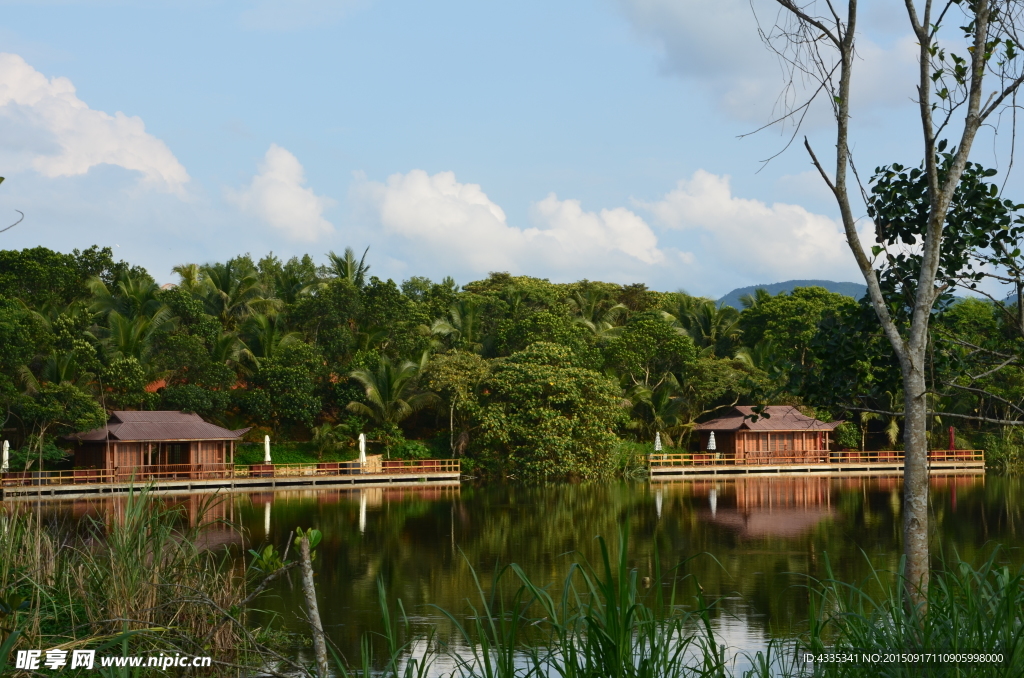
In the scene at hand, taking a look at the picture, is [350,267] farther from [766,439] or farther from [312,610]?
[312,610]

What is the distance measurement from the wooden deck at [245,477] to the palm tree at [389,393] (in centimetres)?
183

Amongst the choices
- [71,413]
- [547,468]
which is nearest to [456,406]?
[547,468]

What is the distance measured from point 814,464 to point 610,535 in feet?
63.9

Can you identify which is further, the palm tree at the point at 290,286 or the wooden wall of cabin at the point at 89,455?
the palm tree at the point at 290,286

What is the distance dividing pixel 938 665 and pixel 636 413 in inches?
1263

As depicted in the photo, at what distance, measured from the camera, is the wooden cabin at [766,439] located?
33844mm

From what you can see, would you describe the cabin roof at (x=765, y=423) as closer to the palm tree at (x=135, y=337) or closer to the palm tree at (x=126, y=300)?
the palm tree at (x=135, y=337)

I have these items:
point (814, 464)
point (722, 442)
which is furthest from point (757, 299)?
point (814, 464)

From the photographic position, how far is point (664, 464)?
107ft

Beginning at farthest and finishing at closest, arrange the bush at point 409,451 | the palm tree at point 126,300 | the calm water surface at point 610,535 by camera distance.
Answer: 1. the palm tree at point 126,300
2. the bush at point 409,451
3. the calm water surface at point 610,535

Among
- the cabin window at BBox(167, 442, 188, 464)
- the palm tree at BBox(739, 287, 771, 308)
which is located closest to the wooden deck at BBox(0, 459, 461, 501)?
the cabin window at BBox(167, 442, 188, 464)

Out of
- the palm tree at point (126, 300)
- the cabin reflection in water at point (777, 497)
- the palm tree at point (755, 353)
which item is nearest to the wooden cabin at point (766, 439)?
the palm tree at point (755, 353)

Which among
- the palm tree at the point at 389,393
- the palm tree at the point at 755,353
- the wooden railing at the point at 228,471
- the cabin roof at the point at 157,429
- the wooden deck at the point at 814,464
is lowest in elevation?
the wooden deck at the point at 814,464

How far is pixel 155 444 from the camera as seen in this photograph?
2902 cm
